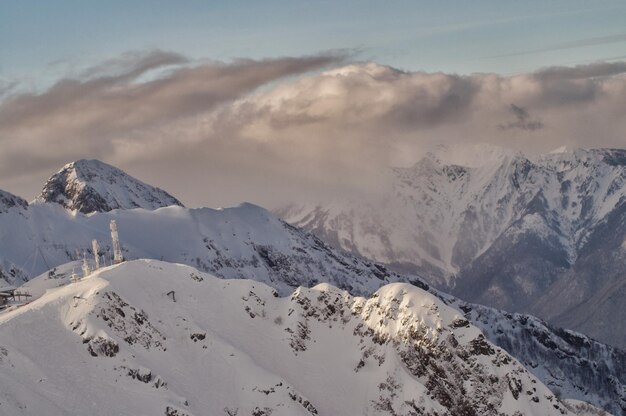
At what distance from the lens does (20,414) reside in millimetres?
194375
